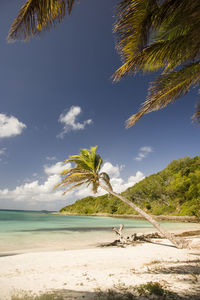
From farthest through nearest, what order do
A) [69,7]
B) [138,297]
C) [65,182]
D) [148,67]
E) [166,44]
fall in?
[65,182] < [148,67] < [166,44] < [138,297] < [69,7]

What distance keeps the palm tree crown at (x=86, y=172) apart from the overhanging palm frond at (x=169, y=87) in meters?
6.66

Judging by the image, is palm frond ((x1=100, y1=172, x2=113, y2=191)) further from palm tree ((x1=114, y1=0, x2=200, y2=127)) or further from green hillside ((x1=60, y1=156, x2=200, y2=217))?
green hillside ((x1=60, y1=156, x2=200, y2=217))

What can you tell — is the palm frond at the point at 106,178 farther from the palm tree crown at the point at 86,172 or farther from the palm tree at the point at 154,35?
the palm tree at the point at 154,35

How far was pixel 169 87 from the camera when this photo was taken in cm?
390

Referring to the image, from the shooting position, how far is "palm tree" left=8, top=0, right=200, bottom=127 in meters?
2.53

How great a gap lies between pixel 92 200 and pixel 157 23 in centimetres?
10649

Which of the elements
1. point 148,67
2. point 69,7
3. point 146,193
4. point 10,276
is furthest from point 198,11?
point 146,193

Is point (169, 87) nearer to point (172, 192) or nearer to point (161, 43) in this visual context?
point (161, 43)

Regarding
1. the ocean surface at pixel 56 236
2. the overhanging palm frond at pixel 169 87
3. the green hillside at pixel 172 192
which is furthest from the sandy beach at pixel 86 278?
the green hillside at pixel 172 192

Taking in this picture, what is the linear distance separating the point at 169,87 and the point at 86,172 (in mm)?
7666

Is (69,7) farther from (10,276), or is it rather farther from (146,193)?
(146,193)

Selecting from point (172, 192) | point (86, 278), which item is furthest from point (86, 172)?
point (172, 192)

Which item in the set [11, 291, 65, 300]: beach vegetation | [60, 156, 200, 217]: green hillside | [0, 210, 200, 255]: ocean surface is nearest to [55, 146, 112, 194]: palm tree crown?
[0, 210, 200, 255]: ocean surface

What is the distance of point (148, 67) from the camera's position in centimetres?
443
